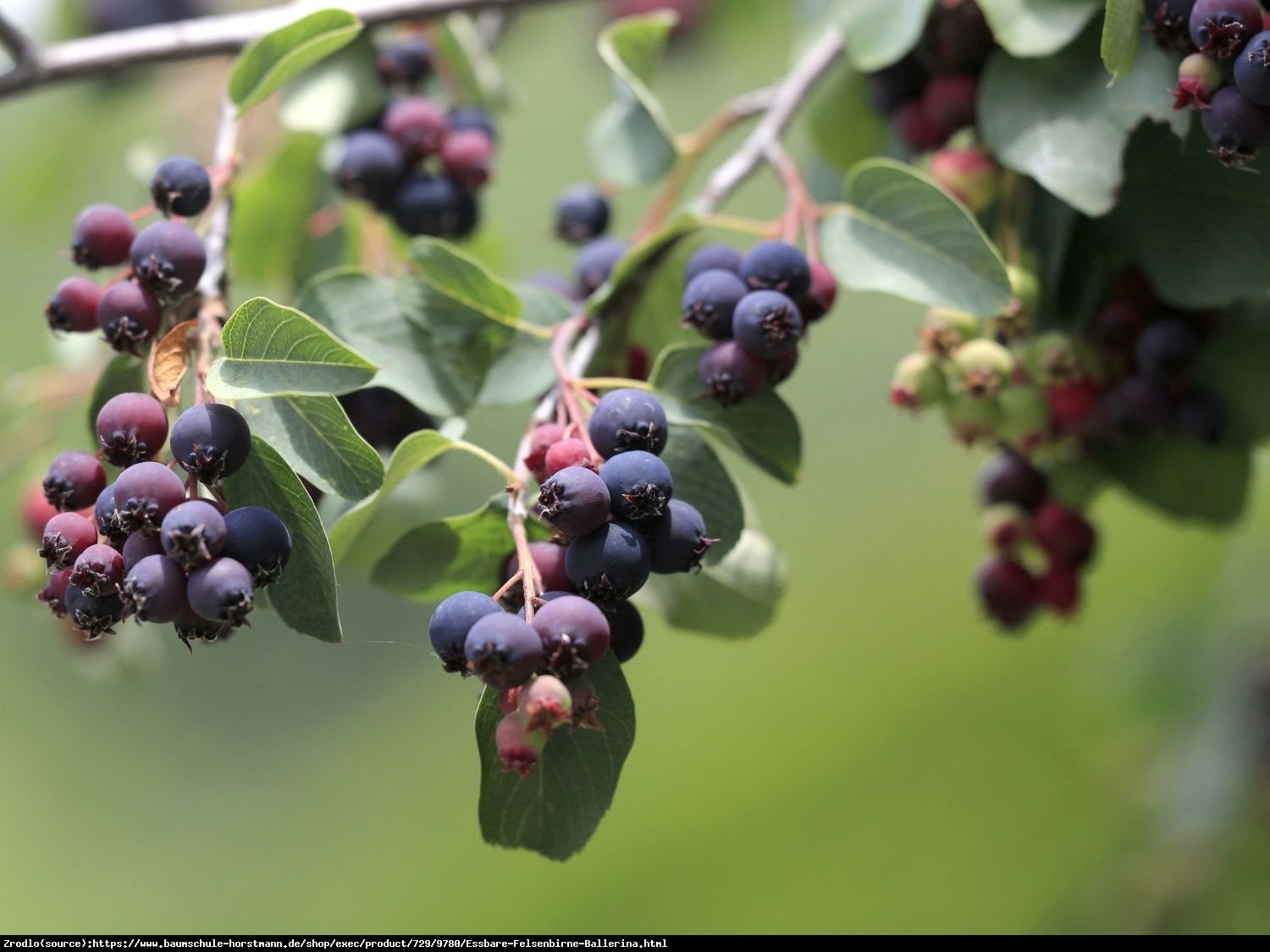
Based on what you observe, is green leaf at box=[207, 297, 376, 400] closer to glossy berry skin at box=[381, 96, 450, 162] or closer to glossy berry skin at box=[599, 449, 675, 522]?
glossy berry skin at box=[599, 449, 675, 522]

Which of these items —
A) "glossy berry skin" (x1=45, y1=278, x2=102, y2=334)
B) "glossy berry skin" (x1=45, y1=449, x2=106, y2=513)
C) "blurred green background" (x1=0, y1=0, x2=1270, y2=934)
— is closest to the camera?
"glossy berry skin" (x1=45, y1=449, x2=106, y2=513)

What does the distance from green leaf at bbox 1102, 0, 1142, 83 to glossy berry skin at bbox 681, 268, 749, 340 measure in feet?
0.97

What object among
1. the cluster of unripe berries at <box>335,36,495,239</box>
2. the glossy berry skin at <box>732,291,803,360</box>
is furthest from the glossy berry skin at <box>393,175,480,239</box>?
the glossy berry skin at <box>732,291,803,360</box>

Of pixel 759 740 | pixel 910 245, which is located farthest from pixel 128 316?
pixel 759 740

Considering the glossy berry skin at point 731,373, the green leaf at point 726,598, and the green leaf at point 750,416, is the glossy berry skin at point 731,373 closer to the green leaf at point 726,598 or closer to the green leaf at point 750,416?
the green leaf at point 750,416

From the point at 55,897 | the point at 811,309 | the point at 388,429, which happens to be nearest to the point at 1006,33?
the point at 811,309

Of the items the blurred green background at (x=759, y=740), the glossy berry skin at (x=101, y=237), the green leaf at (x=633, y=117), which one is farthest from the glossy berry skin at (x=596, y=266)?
the blurred green background at (x=759, y=740)

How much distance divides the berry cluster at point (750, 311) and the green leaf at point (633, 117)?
33cm

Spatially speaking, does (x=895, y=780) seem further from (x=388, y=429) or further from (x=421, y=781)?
(x=388, y=429)

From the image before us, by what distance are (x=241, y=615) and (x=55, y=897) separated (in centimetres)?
327

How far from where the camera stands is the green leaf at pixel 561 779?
76cm

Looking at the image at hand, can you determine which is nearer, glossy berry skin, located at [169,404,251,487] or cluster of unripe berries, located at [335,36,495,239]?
glossy berry skin, located at [169,404,251,487]

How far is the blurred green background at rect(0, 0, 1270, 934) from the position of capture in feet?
7.76

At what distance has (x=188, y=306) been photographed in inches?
35.5
